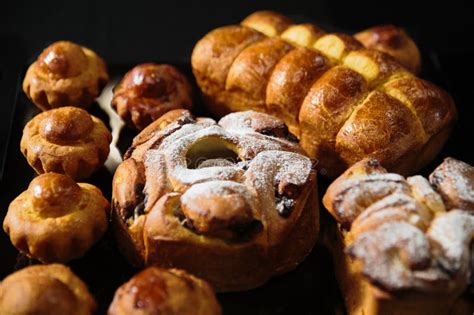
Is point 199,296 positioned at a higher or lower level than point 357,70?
lower

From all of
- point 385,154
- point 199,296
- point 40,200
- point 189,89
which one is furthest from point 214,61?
point 199,296

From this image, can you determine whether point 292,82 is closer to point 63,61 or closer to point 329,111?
point 329,111

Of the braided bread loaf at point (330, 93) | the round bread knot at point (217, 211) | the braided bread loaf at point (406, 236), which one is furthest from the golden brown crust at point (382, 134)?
the round bread knot at point (217, 211)

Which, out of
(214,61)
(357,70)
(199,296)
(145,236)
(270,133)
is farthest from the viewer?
(214,61)

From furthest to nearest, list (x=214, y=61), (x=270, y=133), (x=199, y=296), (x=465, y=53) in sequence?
(x=465, y=53), (x=214, y=61), (x=270, y=133), (x=199, y=296)

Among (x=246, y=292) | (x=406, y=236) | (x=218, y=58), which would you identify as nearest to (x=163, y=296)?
(x=246, y=292)

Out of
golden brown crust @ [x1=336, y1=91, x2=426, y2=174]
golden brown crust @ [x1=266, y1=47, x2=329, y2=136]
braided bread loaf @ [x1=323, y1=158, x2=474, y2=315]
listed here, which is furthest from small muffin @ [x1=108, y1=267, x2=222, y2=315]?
golden brown crust @ [x1=266, y1=47, x2=329, y2=136]

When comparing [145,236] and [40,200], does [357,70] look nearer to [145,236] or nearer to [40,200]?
[145,236]

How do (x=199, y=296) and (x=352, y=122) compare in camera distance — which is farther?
(x=352, y=122)

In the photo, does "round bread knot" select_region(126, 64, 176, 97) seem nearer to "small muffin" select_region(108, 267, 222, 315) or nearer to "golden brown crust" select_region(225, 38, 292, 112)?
"golden brown crust" select_region(225, 38, 292, 112)
